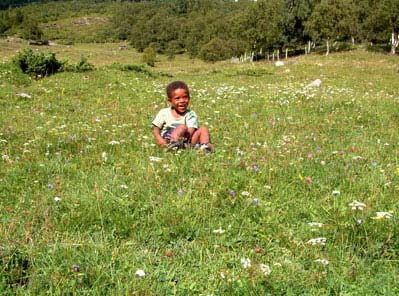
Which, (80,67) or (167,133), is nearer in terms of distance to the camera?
(167,133)

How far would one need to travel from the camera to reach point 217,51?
11325 cm

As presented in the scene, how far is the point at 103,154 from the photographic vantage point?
657 centimetres

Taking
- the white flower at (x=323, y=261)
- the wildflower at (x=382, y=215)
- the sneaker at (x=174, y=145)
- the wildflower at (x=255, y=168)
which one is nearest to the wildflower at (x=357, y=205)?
the wildflower at (x=382, y=215)

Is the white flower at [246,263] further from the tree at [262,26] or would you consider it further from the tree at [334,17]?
the tree at [262,26]

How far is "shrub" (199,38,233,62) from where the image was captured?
110m

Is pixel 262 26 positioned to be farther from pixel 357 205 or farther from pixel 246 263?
pixel 246 263

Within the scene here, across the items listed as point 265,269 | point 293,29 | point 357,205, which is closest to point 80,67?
point 357,205

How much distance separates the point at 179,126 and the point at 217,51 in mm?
109638

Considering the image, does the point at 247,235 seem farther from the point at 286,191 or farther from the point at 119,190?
the point at 119,190

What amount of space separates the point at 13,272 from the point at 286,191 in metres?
3.49

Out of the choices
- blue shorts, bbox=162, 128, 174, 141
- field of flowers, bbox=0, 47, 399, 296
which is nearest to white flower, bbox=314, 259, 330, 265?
field of flowers, bbox=0, 47, 399, 296

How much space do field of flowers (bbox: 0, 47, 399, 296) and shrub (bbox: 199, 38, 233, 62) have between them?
4109 inches

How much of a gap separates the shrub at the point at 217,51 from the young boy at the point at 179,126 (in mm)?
103607

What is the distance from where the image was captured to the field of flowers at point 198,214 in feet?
10.7
